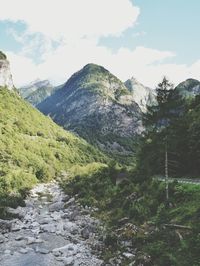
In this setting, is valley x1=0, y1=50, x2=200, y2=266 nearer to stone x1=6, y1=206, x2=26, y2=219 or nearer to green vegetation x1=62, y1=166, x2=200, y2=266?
green vegetation x1=62, y1=166, x2=200, y2=266

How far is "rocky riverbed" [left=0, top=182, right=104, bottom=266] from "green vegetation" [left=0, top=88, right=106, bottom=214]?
752 cm

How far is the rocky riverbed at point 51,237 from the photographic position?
33.2 metres

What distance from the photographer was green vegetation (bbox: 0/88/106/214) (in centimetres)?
7606

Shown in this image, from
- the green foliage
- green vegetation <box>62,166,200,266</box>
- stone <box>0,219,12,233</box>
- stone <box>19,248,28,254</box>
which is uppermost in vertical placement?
the green foliage

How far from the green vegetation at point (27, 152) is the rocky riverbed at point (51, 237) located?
24.7ft

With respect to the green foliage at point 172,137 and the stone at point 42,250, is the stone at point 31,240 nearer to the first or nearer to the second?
the stone at point 42,250

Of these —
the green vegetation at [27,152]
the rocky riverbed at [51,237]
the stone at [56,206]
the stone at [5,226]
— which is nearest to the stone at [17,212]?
the rocky riverbed at [51,237]

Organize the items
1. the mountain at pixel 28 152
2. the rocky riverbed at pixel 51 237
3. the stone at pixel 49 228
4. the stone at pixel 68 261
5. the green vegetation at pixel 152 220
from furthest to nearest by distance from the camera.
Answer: the mountain at pixel 28 152
the stone at pixel 49 228
the rocky riverbed at pixel 51 237
the stone at pixel 68 261
the green vegetation at pixel 152 220

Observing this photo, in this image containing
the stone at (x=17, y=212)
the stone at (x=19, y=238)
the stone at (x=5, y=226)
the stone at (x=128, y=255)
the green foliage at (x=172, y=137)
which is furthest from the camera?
the stone at (x=17, y=212)

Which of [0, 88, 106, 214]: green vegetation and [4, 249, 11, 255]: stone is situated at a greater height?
[0, 88, 106, 214]: green vegetation

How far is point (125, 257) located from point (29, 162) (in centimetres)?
7752

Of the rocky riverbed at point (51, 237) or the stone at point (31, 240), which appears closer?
the rocky riverbed at point (51, 237)

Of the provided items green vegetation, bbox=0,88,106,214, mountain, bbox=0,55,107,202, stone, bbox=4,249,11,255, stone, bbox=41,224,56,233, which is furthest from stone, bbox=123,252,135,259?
green vegetation, bbox=0,88,106,214

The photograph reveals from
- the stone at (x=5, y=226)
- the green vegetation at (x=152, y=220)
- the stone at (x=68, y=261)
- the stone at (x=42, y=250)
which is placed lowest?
the stone at (x=42, y=250)
